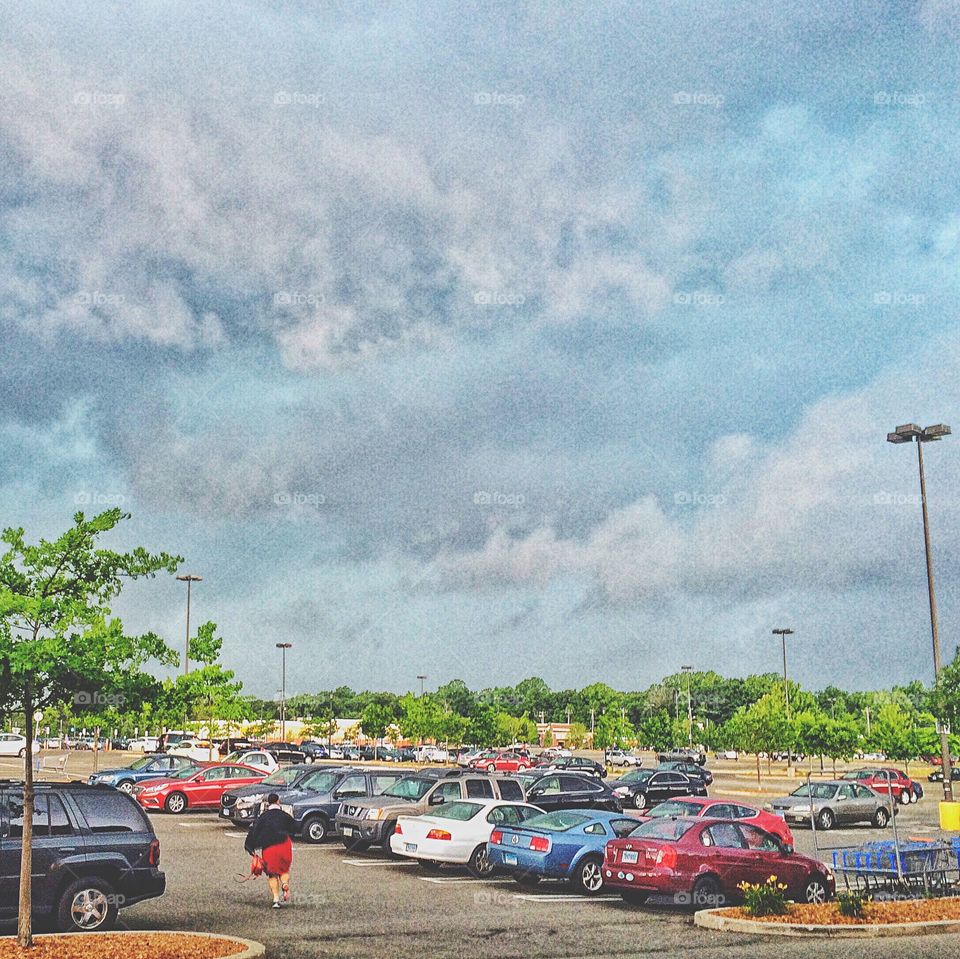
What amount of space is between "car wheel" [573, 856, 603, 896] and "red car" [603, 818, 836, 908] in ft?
2.91

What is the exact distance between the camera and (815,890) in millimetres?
18094

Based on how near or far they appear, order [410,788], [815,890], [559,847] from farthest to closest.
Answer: [410,788] < [559,847] < [815,890]

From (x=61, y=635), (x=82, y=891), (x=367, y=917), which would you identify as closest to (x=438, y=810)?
(x=367, y=917)

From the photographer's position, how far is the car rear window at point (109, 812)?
1395 centimetres

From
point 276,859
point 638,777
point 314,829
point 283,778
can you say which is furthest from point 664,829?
point 638,777

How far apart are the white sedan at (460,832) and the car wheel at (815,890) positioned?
187 inches

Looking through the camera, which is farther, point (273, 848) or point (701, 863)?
point (701, 863)

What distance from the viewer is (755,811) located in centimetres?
2361

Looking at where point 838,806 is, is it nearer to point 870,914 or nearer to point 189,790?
point 189,790

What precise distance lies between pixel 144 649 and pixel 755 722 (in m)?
58.0

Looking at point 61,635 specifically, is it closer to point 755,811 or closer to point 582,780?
point 755,811

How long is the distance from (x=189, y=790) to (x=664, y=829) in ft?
69.5

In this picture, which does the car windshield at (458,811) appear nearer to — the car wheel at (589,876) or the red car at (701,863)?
the car wheel at (589,876)

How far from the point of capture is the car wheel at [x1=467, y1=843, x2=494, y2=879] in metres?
19.9
